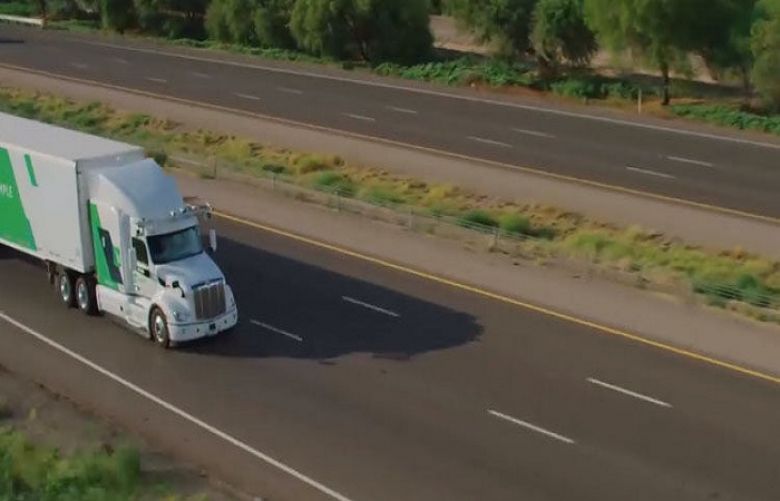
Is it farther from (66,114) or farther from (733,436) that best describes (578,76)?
(733,436)

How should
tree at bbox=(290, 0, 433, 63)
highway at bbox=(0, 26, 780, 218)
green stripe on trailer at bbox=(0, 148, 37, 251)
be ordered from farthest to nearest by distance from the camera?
tree at bbox=(290, 0, 433, 63) < highway at bbox=(0, 26, 780, 218) < green stripe on trailer at bbox=(0, 148, 37, 251)

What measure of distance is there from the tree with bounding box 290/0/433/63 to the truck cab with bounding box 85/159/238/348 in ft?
146

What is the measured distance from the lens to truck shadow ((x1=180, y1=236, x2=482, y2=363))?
22.7m

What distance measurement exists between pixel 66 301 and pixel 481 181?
15858 millimetres

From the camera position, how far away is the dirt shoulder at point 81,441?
17.0 m

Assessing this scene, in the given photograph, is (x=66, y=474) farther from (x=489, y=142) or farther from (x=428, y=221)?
(x=489, y=142)

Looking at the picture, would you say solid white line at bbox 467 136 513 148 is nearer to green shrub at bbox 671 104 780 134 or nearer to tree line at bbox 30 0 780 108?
green shrub at bbox 671 104 780 134

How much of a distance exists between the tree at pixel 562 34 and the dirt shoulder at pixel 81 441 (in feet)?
142

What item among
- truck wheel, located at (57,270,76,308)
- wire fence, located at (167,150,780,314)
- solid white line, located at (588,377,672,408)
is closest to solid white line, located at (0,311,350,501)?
truck wheel, located at (57,270,76,308)

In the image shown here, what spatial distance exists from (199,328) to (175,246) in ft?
5.49

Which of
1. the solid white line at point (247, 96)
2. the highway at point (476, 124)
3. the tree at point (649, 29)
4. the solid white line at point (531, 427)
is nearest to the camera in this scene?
the solid white line at point (531, 427)

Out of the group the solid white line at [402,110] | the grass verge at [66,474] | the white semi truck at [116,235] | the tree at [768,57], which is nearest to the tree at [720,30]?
the tree at [768,57]

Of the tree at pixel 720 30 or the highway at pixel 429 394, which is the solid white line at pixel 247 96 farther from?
the highway at pixel 429 394

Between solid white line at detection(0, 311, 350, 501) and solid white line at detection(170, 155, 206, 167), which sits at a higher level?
solid white line at detection(0, 311, 350, 501)
